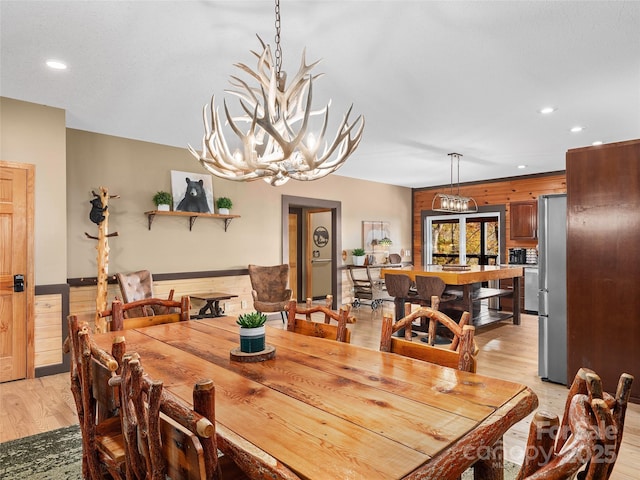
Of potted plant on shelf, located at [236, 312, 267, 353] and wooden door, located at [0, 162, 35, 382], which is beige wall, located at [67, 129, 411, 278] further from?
potted plant on shelf, located at [236, 312, 267, 353]

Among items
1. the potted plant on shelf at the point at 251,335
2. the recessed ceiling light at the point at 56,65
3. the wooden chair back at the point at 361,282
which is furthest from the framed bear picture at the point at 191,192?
the potted plant on shelf at the point at 251,335

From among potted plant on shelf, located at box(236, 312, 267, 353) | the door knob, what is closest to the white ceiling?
the door knob

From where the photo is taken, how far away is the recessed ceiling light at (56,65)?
3.02 m

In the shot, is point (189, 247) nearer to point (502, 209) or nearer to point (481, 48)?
point (481, 48)

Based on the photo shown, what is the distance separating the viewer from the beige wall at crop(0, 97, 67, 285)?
3750 millimetres

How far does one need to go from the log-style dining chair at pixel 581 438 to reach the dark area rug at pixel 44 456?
242cm

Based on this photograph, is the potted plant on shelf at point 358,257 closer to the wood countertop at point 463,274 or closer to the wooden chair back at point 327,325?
the wood countertop at point 463,274

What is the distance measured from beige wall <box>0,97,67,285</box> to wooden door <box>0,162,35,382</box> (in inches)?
2.8

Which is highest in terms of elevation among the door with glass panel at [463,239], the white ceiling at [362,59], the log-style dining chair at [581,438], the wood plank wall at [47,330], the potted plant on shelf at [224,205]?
the white ceiling at [362,59]

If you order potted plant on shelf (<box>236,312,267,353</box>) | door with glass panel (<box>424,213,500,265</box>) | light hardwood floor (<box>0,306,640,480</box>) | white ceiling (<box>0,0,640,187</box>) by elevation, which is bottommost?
light hardwood floor (<box>0,306,640,480</box>)

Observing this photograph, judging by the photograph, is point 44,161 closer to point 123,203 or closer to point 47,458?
point 123,203

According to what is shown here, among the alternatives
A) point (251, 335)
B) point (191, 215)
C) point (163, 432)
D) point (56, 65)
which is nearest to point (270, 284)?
point (191, 215)

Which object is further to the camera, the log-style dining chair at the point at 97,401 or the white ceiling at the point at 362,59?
the white ceiling at the point at 362,59

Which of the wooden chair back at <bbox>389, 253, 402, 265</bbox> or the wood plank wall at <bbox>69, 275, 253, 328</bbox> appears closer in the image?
the wood plank wall at <bbox>69, 275, 253, 328</bbox>
